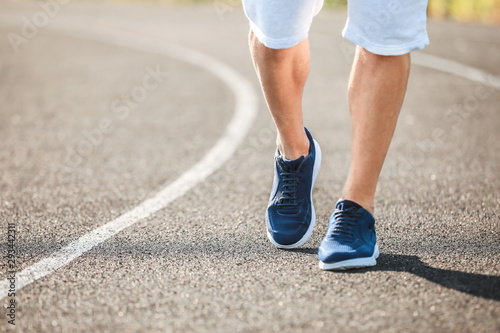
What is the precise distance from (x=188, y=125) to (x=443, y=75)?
3793 millimetres

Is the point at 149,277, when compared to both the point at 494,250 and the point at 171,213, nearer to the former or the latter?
the point at 171,213

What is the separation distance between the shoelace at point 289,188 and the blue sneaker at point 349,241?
A: 24cm

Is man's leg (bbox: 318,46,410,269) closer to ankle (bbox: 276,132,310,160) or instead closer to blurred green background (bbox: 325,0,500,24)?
ankle (bbox: 276,132,310,160)

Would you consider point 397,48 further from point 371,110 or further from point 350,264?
point 350,264

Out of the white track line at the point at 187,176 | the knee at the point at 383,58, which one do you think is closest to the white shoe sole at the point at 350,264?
the knee at the point at 383,58

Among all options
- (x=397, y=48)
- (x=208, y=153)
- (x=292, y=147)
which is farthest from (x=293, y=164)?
(x=208, y=153)

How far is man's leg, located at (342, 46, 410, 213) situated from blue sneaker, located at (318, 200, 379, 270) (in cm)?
5

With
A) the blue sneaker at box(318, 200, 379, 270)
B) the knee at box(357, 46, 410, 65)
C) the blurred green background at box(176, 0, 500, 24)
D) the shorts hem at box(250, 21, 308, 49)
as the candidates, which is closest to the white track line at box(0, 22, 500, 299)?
the blue sneaker at box(318, 200, 379, 270)

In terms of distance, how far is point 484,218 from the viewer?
276cm

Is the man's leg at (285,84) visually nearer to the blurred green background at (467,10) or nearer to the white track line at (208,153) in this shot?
the white track line at (208,153)

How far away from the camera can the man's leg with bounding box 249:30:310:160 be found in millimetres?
2336

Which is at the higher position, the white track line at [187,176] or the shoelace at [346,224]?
the shoelace at [346,224]

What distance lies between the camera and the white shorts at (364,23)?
81.7 inches

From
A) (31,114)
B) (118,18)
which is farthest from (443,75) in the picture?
(118,18)
